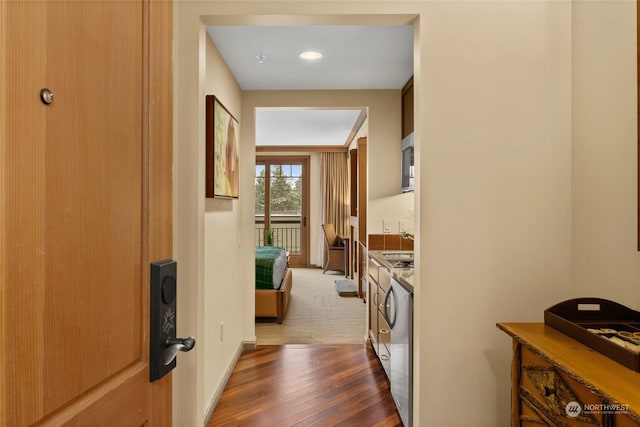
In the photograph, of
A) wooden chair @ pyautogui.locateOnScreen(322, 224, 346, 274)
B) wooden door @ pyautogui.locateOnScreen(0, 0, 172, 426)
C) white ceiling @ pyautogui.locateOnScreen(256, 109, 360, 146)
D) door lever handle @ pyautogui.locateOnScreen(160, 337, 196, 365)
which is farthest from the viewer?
wooden chair @ pyautogui.locateOnScreen(322, 224, 346, 274)

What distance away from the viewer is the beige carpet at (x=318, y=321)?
13.2ft

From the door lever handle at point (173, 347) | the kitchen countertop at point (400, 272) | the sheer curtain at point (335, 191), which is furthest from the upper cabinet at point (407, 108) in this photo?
the sheer curtain at point (335, 191)

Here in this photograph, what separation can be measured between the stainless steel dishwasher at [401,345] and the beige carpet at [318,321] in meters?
1.46

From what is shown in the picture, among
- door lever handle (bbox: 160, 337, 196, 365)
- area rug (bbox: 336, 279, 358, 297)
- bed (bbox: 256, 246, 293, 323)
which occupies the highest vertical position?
door lever handle (bbox: 160, 337, 196, 365)

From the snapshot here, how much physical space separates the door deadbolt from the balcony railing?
8.23 meters

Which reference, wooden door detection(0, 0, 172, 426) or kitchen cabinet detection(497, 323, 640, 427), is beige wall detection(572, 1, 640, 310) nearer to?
kitchen cabinet detection(497, 323, 640, 427)

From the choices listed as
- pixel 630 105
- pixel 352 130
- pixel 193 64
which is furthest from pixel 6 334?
pixel 352 130

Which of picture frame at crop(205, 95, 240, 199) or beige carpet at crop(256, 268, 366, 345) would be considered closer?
picture frame at crop(205, 95, 240, 199)

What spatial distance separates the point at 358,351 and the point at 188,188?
256cm

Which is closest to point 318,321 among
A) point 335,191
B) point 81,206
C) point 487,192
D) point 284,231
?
point 487,192

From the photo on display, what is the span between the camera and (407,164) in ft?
11.1

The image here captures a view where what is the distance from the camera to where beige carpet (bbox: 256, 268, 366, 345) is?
4.02m

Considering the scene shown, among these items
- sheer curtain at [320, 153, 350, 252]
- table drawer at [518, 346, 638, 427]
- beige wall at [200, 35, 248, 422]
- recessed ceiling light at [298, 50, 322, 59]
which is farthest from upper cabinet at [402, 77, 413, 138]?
sheer curtain at [320, 153, 350, 252]

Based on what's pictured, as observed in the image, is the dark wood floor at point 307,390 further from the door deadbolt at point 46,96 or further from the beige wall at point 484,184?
the door deadbolt at point 46,96
